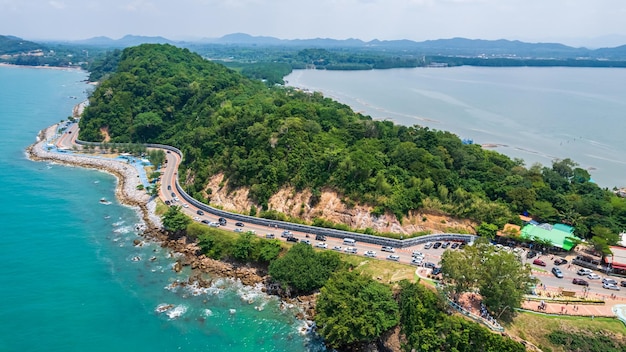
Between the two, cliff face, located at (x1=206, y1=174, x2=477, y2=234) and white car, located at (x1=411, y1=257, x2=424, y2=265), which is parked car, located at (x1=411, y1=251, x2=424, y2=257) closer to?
white car, located at (x1=411, y1=257, x2=424, y2=265)

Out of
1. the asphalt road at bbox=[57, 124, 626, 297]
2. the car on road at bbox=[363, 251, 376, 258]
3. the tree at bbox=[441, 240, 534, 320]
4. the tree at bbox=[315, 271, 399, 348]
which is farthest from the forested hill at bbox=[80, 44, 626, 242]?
the tree at bbox=[315, 271, 399, 348]

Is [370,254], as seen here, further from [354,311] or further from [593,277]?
[593,277]

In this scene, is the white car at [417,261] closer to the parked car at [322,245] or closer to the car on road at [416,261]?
the car on road at [416,261]

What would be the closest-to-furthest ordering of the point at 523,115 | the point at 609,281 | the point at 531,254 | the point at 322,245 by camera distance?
the point at 609,281, the point at 531,254, the point at 322,245, the point at 523,115

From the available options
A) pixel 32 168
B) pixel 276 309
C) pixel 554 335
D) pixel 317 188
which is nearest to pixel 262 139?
pixel 317 188

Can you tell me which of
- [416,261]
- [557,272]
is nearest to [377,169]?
[416,261]

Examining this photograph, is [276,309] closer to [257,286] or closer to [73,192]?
[257,286]
